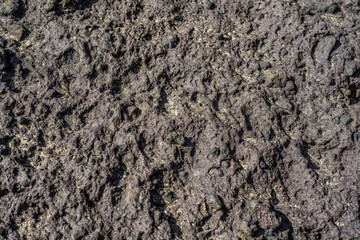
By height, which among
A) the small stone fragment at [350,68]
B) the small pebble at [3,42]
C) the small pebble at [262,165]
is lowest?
the small pebble at [262,165]

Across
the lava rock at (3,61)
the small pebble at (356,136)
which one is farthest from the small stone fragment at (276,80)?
the lava rock at (3,61)

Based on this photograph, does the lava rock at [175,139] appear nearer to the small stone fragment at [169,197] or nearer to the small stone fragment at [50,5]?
the small stone fragment at [169,197]

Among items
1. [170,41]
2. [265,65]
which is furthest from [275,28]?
[170,41]

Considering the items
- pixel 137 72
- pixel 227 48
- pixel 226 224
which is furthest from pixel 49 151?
pixel 227 48

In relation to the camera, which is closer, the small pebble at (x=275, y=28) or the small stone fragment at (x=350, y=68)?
the small stone fragment at (x=350, y=68)

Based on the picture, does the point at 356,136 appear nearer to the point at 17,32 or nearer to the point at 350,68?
the point at 350,68

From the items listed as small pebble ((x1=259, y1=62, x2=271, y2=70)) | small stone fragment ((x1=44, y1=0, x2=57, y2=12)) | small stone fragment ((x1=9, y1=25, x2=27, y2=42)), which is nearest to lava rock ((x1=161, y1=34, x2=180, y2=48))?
small pebble ((x1=259, y1=62, x2=271, y2=70))

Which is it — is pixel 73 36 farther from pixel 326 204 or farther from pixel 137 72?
pixel 326 204
